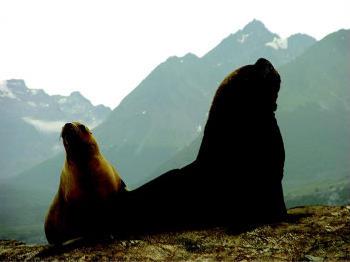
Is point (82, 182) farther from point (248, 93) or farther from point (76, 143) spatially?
point (248, 93)

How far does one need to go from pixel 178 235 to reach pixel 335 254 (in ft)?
9.58

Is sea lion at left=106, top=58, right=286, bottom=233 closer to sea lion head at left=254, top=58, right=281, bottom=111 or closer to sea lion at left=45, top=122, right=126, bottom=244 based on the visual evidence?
sea lion head at left=254, top=58, right=281, bottom=111

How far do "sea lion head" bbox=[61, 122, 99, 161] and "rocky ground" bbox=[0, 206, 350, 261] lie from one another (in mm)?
1613

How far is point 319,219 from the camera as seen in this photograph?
871 cm

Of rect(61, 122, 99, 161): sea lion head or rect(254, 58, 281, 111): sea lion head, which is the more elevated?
rect(254, 58, 281, 111): sea lion head

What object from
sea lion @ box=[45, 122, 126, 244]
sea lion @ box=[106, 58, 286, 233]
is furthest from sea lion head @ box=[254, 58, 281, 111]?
sea lion @ box=[45, 122, 126, 244]

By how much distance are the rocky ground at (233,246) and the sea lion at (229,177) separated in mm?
370

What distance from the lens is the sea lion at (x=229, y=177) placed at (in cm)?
836

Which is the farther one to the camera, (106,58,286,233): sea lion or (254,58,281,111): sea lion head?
(254,58,281,111): sea lion head

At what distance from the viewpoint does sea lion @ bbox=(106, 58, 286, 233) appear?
27.4ft

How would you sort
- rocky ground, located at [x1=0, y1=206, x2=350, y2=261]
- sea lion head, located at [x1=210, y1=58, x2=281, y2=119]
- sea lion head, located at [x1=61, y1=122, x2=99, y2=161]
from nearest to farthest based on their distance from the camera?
1. rocky ground, located at [x1=0, y1=206, x2=350, y2=261]
2. sea lion head, located at [x1=61, y1=122, x2=99, y2=161]
3. sea lion head, located at [x1=210, y1=58, x2=281, y2=119]

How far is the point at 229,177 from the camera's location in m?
8.36

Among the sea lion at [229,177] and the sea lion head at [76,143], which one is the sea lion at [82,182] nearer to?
the sea lion head at [76,143]

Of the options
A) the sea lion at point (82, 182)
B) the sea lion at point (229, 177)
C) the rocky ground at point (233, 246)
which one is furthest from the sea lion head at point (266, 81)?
the sea lion at point (82, 182)
